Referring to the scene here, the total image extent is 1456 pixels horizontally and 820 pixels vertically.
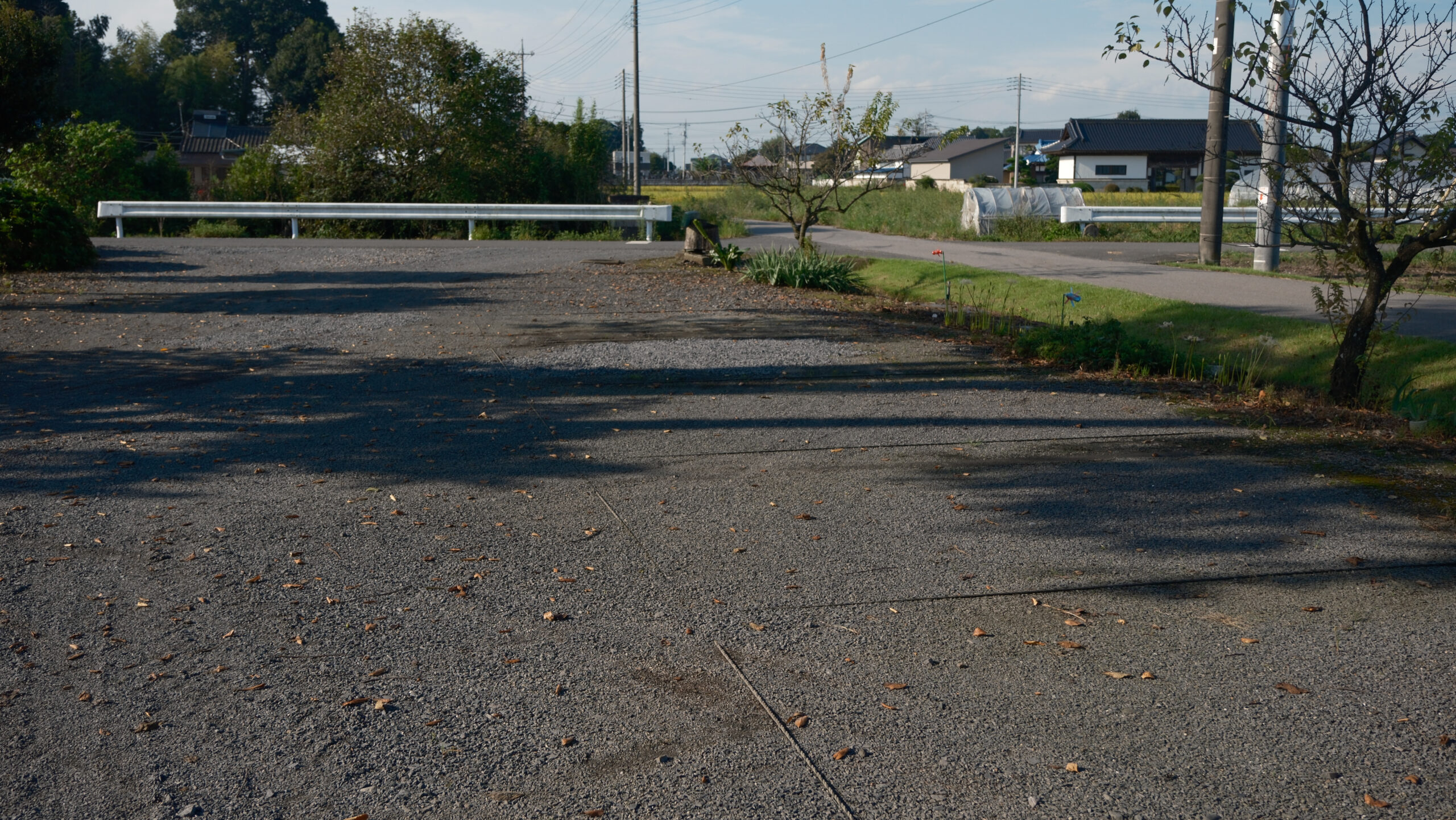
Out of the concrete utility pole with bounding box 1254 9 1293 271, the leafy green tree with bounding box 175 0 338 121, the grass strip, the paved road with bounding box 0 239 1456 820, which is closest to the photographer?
the paved road with bounding box 0 239 1456 820

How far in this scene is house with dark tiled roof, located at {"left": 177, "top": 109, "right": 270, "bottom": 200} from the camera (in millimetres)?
53781

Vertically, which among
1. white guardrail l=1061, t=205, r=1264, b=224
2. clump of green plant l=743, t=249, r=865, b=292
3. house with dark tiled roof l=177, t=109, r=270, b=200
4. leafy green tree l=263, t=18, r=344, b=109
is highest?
leafy green tree l=263, t=18, r=344, b=109

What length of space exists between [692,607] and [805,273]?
10.9m

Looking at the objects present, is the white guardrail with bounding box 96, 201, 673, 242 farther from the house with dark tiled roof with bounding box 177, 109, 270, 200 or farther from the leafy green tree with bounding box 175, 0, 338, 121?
the leafy green tree with bounding box 175, 0, 338, 121

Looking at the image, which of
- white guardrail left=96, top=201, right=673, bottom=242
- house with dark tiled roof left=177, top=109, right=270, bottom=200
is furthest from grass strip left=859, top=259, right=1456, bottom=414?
house with dark tiled roof left=177, top=109, right=270, bottom=200

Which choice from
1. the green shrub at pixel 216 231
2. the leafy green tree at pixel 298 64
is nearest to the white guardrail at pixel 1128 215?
the green shrub at pixel 216 231

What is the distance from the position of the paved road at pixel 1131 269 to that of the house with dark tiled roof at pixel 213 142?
37.0m

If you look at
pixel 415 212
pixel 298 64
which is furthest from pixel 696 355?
pixel 298 64

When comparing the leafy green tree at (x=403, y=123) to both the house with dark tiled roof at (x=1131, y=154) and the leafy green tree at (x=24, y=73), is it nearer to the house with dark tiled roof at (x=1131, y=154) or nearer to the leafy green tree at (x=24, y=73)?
the leafy green tree at (x=24, y=73)

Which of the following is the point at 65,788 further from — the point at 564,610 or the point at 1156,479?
the point at 1156,479

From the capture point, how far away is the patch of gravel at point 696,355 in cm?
903

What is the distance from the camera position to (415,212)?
2348 centimetres

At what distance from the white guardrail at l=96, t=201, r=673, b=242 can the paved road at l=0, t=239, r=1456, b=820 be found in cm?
1571

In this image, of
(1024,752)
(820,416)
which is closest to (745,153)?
(820,416)
